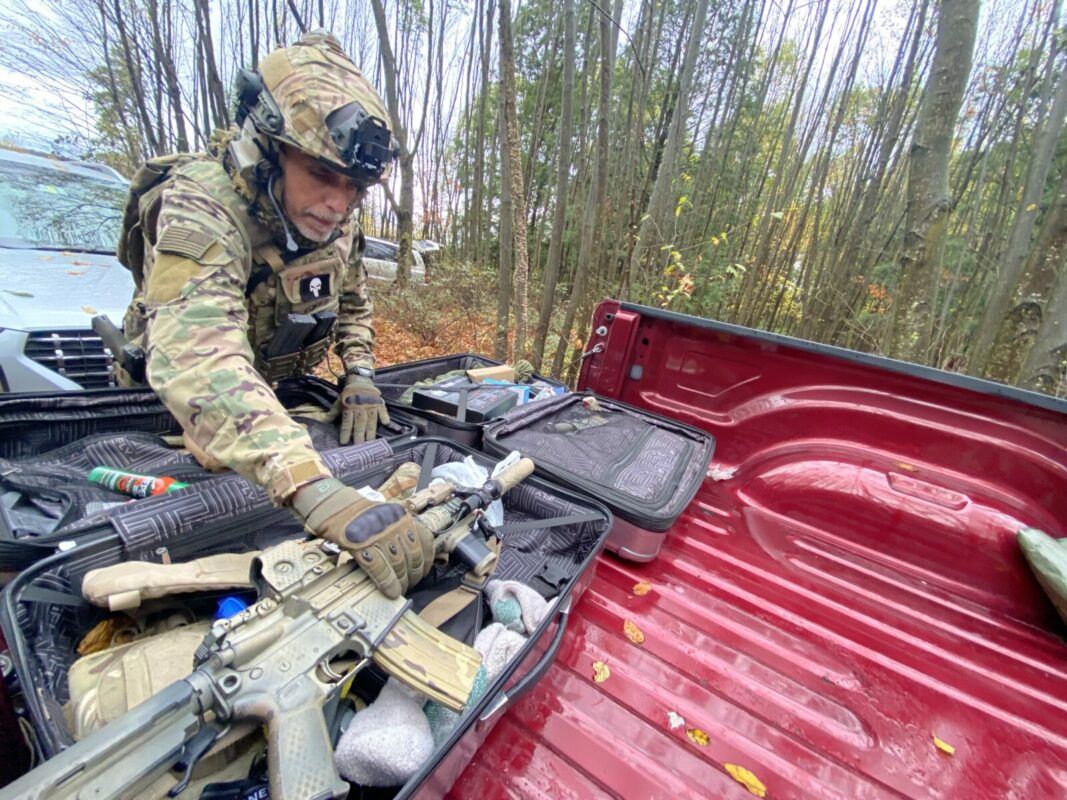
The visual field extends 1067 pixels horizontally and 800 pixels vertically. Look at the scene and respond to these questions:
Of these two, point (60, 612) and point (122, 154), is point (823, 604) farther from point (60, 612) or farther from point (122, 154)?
point (122, 154)

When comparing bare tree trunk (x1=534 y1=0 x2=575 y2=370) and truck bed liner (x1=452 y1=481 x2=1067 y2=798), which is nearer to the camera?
truck bed liner (x1=452 y1=481 x2=1067 y2=798)

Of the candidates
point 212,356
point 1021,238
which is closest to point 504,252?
point 212,356

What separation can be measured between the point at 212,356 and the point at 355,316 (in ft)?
3.98

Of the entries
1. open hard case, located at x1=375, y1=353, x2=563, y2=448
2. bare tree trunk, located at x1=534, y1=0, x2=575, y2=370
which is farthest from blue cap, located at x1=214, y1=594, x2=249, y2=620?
bare tree trunk, located at x1=534, y1=0, x2=575, y2=370

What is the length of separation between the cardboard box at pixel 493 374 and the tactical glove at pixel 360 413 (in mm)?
665

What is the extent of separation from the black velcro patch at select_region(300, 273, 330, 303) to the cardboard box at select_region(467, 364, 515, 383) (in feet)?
2.83

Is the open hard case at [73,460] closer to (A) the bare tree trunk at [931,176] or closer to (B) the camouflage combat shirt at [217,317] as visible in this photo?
(B) the camouflage combat shirt at [217,317]

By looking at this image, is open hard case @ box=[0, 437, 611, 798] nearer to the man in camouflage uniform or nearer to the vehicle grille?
the man in camouflage uniform

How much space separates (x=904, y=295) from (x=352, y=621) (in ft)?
12.5

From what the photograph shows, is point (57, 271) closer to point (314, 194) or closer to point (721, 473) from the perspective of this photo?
point (314, 194)

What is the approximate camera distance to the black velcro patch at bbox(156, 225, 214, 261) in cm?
136

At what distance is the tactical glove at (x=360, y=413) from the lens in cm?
189

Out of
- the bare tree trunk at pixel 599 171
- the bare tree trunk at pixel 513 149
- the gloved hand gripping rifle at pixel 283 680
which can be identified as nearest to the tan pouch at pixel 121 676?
the gloved hand gripping rifle at pixel 283 680

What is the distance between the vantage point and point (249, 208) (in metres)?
1.57
